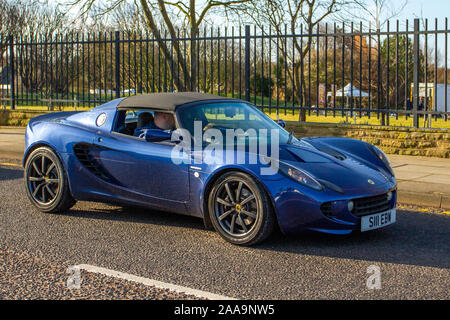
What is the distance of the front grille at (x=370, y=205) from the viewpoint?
4832 mm

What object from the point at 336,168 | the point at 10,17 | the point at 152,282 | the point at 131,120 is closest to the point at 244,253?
the point at 152,282

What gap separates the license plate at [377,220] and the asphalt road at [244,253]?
196 millimetres

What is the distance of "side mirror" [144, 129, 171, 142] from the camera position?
17.9 ft

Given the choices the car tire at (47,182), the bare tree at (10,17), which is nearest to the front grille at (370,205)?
the car tire at (47,182)

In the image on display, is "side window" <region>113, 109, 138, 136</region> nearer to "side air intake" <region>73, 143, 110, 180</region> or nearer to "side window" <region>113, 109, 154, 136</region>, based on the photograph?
"side window" <region>113, 109, 154, 136</region>

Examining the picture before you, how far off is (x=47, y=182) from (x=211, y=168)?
2252mm

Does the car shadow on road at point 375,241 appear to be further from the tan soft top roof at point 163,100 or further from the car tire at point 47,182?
the tan soft top roof at point 163,100

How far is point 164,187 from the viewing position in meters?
5.46

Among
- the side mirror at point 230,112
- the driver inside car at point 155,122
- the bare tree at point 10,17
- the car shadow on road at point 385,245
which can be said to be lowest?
the car shadow on road at point 385,245

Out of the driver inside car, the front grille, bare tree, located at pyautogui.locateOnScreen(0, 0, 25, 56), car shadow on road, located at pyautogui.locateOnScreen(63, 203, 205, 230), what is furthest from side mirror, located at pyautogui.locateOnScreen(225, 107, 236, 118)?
bare tree, located at pyautogui.locateOnScreen(0, 0, 25, 56)

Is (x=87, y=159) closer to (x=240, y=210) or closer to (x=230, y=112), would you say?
(x=230, y=112)

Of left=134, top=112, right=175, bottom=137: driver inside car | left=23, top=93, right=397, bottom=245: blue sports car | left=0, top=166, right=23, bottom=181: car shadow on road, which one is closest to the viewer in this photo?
left=23, top=93, right=397, bottom=245: blue sports car

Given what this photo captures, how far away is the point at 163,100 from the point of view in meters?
5.88

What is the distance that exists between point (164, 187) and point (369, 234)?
202cm
